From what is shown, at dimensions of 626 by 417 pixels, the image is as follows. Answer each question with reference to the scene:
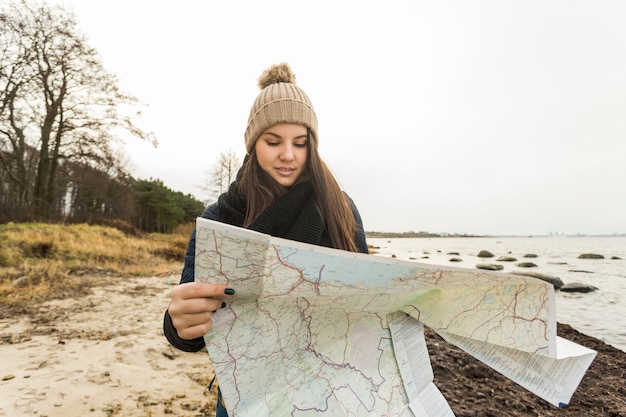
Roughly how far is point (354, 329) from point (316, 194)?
0.61 meters

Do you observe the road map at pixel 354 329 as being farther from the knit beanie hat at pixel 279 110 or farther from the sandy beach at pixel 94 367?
the sandy beach at pixel 94 367

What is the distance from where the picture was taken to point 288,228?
117 cm

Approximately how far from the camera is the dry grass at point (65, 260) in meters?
4.96

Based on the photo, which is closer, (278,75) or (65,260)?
(278,75)

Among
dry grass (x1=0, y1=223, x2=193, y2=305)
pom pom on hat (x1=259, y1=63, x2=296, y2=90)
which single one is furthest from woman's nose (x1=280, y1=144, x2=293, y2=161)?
dry grass (x1=0, y1=223, x2=193, y2=305)

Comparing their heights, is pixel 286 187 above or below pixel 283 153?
below

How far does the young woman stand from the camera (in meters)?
1.16

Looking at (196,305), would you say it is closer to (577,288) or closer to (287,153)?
(287,153)

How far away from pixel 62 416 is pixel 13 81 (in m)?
13.3

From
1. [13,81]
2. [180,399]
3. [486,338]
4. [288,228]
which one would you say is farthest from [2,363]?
[13,81]

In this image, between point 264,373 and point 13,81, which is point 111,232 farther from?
point 264,373

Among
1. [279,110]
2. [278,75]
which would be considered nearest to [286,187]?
[279,110]

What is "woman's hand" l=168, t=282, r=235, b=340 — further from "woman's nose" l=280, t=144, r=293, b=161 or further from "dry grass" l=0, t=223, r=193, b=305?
"dry grass" l=0, t=223, r=193, b=305

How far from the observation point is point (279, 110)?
1.28m
